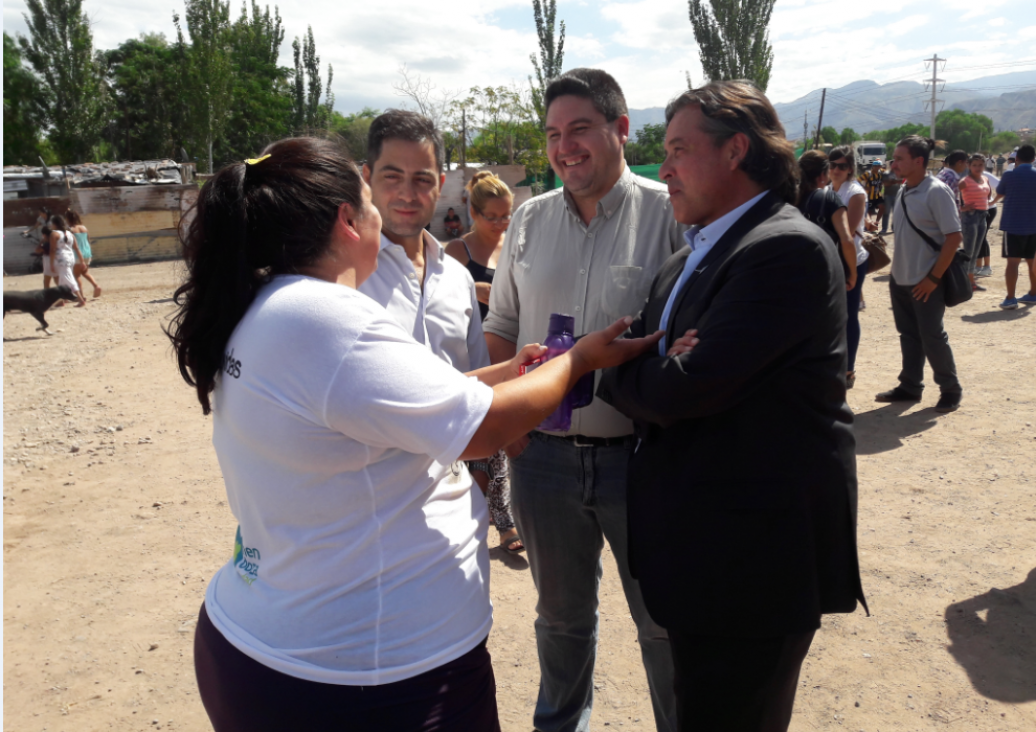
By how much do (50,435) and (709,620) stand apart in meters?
6.50

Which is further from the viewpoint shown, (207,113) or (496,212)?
(207,113)

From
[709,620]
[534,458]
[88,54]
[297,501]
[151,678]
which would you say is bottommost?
[151,678]

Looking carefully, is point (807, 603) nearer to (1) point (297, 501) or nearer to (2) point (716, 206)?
(2) point (716, 206)

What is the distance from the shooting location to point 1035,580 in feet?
11.5

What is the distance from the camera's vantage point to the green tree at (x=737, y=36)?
96.1ft

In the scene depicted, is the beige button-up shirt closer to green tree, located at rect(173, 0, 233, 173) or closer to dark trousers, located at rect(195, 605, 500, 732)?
dark trousers, located at rect(195, 605, 500, 732)

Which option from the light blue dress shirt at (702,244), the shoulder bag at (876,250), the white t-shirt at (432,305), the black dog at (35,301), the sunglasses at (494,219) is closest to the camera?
the light blue dress shirt at (702,244)

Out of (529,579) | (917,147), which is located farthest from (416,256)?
(917,147)

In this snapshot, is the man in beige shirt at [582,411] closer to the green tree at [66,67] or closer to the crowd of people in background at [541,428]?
the crowd of people in background at [541,428]

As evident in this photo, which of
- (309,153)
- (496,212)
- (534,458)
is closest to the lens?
(309,153)

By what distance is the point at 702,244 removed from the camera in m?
1.89

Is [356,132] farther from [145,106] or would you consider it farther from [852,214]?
[852,214]

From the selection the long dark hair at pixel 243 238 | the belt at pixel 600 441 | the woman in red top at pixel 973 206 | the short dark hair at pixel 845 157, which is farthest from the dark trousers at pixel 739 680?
the woman in red top at pixel 973 206

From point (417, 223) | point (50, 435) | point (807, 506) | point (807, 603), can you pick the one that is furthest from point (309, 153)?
point (50, 435)
